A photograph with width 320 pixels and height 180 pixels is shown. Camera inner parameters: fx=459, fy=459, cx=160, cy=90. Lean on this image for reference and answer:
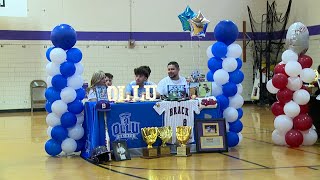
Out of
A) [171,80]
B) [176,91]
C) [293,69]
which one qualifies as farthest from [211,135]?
[293,69]

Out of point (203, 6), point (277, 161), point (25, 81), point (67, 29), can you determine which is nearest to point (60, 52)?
point (67, 29)

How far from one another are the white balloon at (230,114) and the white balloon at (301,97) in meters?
1.10

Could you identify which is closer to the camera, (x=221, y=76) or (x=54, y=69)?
(x=54, y=69)

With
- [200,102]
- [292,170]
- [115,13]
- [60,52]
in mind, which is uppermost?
Result: [115,13]

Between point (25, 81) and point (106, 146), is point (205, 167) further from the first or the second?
point (25, 81)

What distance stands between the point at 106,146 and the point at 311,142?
3694 mm

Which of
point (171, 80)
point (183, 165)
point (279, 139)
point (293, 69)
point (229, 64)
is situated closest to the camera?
point (183, 165)

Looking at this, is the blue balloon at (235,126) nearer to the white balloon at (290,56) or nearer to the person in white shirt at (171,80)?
the person in white shirt at (171,80)

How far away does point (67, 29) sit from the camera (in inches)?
287

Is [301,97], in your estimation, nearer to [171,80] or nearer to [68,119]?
[171,80]

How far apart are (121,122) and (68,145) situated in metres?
0.96

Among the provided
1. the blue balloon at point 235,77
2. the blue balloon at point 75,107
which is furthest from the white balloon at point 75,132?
the blue balloon at point 235,77

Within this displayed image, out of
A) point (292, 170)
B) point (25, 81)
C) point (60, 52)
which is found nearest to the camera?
point (292, 170)

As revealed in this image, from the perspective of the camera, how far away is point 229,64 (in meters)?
7.80
